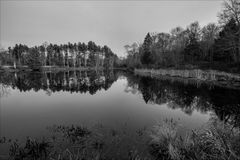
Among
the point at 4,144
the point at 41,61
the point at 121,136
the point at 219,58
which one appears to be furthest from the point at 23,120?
the point at 41,61

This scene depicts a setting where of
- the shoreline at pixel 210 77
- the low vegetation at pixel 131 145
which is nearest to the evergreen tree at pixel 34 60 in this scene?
the shoreline at pixel 210 77

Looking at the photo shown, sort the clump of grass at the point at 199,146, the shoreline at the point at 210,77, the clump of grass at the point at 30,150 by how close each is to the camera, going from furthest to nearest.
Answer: the shoreline at the point at 210,77 → the clump of grass at the point at 30,150 → the clump of grass at the point at 199,146

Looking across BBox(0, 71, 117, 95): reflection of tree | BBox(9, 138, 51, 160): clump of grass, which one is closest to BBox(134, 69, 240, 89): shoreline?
BBox(0, 71, 117, 95): reflection of tree

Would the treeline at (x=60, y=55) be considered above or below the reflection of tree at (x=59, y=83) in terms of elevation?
above

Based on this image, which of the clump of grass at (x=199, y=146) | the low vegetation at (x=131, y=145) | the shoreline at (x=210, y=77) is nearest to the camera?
the clump of grass at (x=199, y=146)

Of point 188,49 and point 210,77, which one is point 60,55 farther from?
point 210,77

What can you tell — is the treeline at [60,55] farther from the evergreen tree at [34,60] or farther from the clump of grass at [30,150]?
the clump of grass at [30,150]

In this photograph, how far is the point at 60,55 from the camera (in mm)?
78688

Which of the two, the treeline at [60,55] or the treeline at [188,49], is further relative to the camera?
the treeline at [60,55]

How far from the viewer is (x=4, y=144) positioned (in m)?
5.26

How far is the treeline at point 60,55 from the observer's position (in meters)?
68.7

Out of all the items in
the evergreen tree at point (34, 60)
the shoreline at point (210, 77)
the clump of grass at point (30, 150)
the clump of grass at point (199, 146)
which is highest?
the evergreen tree at point (34, 60)

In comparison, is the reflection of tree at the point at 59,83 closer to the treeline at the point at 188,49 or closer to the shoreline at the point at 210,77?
the shoreline at the point at 210,77

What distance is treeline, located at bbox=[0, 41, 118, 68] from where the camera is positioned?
68.7 meters
